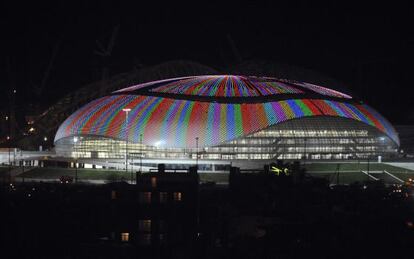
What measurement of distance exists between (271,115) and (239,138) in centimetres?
458

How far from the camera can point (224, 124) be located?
74750 mm

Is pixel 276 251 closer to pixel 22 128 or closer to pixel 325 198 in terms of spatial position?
pixel 325 198

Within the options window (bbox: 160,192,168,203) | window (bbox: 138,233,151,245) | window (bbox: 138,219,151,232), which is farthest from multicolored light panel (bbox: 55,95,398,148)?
window (bbox: 138,233,151,245)

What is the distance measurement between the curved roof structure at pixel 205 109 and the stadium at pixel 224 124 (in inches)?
4.1

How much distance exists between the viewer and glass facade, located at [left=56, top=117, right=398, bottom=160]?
245 ft

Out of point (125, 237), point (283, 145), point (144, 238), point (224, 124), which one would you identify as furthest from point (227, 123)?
point (125, 237)

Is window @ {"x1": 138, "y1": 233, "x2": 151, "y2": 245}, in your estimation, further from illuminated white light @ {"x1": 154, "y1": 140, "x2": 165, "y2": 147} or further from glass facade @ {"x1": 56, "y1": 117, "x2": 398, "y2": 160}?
illuminated white light @ {"x1": 154, "y1": 140, "x2": 165, "y2": 147}

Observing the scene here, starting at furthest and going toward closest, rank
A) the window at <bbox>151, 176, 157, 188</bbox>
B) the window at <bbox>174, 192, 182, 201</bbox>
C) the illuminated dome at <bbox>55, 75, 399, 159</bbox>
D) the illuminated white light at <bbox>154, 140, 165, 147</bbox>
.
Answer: the illuminated dome at <bbox>55, 75, 399, 159</bbox> < the illuminated white light at <bbox>154, 140, 165, 147</bbox> < the window at <bbox>151, 176, 157, 188</bbox> < the window at <bbox>174, 192, 182, 201</bbox>

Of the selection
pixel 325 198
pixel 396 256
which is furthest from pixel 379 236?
pixel 325 198

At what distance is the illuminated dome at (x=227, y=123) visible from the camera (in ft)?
244

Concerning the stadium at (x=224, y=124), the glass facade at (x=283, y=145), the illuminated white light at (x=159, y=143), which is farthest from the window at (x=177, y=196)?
the illuminated white light at (x=159, y=143)

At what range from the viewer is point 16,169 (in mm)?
72312

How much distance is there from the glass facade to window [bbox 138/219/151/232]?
35.5m

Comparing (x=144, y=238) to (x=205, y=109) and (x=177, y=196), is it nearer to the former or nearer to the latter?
(x=177, y=196)
